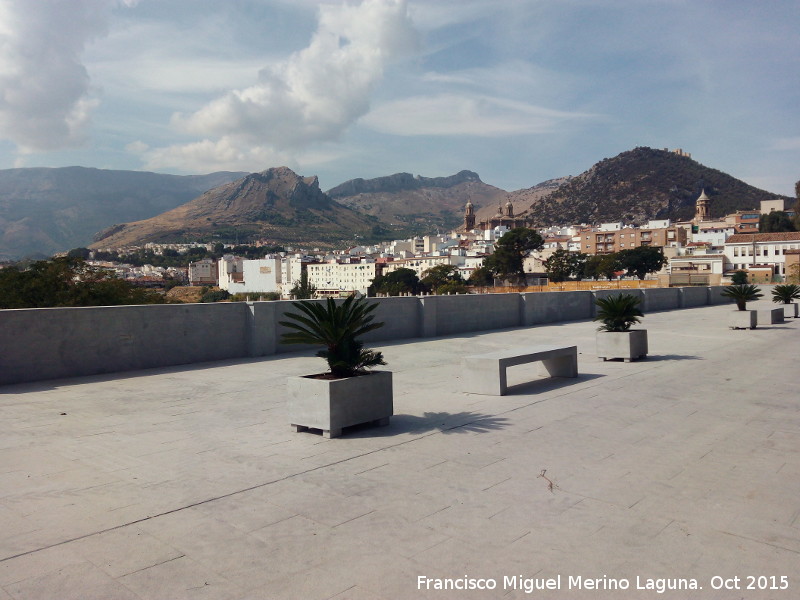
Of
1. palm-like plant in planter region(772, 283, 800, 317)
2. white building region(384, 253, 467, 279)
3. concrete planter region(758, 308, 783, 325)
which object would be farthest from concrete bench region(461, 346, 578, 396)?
white building region(384, 253, 467, 279)

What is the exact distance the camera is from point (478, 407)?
7453 mm

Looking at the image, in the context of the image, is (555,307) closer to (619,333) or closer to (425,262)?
(619,333)

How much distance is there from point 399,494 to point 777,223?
414ft

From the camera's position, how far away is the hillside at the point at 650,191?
569ft

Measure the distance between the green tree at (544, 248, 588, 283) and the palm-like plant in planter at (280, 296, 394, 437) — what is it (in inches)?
3969

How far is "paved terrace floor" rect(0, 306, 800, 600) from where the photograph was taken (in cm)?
325

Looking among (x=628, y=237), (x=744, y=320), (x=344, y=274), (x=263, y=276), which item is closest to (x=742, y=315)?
(x=744, y=320)

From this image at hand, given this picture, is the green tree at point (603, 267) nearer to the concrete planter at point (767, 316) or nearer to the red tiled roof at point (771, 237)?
the red tiled roof at point (771, 237)

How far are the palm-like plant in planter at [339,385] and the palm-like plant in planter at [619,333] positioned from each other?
6.16 metres

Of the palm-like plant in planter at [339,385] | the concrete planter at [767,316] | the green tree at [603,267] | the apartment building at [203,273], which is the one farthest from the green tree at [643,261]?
the apartment building at [203,273]

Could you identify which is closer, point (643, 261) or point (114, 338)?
point (114, 338)

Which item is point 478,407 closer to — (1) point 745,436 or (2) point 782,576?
(1) point 745,436

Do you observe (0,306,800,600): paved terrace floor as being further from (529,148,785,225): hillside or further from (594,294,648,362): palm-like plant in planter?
(529,148,785,225): hillside

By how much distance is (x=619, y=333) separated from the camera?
1122 cm
